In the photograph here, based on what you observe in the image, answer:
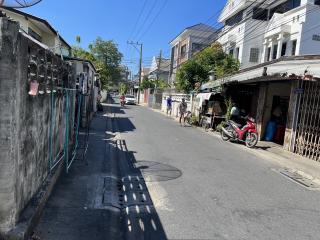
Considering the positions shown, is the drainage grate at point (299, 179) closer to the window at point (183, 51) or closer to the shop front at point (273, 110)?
the shop front at point (273, 110)

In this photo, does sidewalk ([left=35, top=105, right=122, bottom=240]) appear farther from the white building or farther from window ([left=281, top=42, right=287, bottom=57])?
window ([left=281, top=42, right=287, bottom=57])

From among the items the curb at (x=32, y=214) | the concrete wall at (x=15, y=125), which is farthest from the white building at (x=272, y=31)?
the concrete wall at (x=15, y=125)

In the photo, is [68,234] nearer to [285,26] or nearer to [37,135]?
[37,135]

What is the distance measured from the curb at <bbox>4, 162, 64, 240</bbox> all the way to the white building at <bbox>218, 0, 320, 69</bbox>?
57.5ft

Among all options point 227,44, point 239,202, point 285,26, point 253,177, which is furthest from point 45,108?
point 227,44

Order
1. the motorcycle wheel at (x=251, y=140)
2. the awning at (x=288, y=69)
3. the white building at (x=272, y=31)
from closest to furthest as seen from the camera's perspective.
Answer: the awning at (x=288, y=69)
the motorcycle wheel at (x=251, y=140)
the white building at (x=272, y=31)

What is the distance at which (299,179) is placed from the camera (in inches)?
359

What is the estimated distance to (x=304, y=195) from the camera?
7.51m

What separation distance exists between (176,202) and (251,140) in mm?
8326

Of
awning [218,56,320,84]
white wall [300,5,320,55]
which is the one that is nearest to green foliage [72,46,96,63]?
white wall [300,5,320,55]

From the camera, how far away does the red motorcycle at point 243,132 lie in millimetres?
14055

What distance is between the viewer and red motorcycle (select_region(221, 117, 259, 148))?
1405 cm

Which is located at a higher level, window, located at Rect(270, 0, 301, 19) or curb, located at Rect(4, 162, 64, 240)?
window, located at Rect(270, 0, 301, 19)

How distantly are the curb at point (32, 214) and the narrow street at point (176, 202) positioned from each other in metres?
0.16
